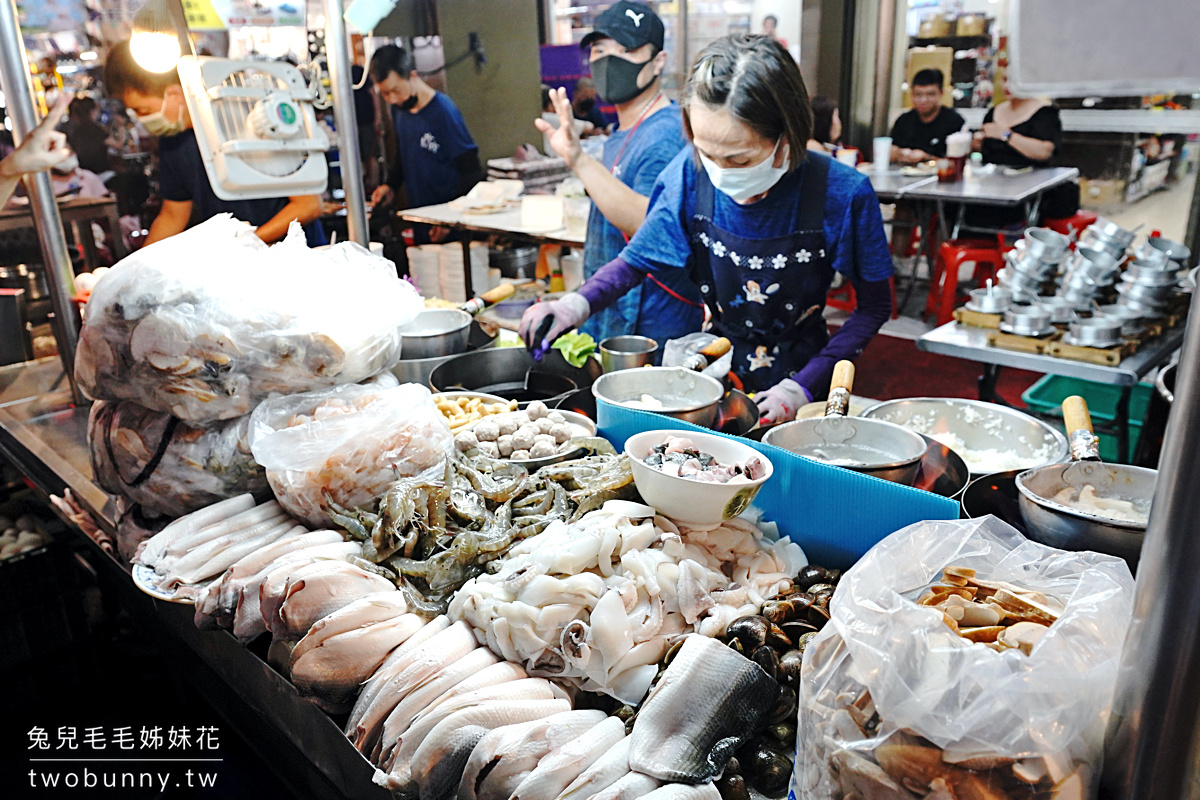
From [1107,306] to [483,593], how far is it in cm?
352

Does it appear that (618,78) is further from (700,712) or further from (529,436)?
(700,712)

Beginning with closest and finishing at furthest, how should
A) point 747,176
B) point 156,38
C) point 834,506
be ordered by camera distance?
point 834,506, point 747,176, point 156,38

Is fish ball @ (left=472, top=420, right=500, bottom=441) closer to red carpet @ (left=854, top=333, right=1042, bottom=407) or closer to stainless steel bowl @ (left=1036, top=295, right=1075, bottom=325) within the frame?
stainless steel bowl @ (left=1036, top=295, right=1075, bottom=325)

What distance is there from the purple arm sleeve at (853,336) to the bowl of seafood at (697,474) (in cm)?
104

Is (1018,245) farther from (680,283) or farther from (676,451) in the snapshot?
(676,451)

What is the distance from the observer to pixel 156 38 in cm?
273

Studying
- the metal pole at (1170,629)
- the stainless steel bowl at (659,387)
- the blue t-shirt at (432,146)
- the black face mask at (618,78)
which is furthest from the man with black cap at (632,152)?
the blue t-shirt at (432,146)

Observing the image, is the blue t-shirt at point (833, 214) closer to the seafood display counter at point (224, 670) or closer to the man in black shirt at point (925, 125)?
the seafood display counter at point (224, 670)

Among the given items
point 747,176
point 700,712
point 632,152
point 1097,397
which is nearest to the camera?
point 700,712

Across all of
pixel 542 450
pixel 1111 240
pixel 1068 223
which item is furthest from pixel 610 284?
pixel 1068 223

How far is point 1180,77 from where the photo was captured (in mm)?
480

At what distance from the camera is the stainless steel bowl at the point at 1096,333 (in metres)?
3.22

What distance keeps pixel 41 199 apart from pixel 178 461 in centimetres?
181

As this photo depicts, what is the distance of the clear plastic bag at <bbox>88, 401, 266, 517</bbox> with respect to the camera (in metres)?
1.74
